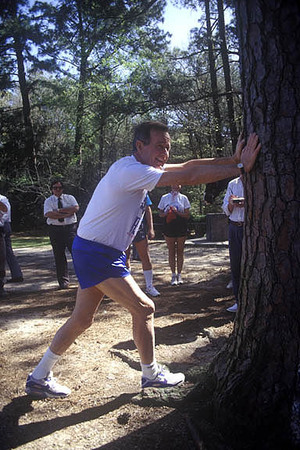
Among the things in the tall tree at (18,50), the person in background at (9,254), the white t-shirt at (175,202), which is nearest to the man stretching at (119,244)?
the white t-shirt at (175,202)

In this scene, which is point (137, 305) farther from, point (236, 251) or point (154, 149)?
point (236, 251)

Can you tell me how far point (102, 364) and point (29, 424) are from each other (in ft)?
3.38

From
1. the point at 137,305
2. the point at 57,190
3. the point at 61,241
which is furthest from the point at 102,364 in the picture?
the point at 57,190

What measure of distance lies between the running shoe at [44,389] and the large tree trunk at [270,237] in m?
1.25

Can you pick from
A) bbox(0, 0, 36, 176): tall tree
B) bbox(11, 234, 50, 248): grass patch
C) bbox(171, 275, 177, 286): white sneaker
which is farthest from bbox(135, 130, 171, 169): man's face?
bbox(0, 0, 36, 176): tall tree

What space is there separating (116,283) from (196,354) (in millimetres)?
1547

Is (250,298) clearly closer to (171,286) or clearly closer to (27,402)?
(27,402)

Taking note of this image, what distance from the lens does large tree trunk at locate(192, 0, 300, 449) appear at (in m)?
2.22

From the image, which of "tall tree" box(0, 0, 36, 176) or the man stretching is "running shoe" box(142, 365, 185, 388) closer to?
the man stretching

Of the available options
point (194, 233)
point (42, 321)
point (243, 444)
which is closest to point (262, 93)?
point (243, 444)

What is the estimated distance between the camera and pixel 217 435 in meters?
2.32

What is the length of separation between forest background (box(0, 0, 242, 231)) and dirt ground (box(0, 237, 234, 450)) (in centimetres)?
593

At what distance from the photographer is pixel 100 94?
17297 millimetres

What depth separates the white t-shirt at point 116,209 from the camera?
271 cm
